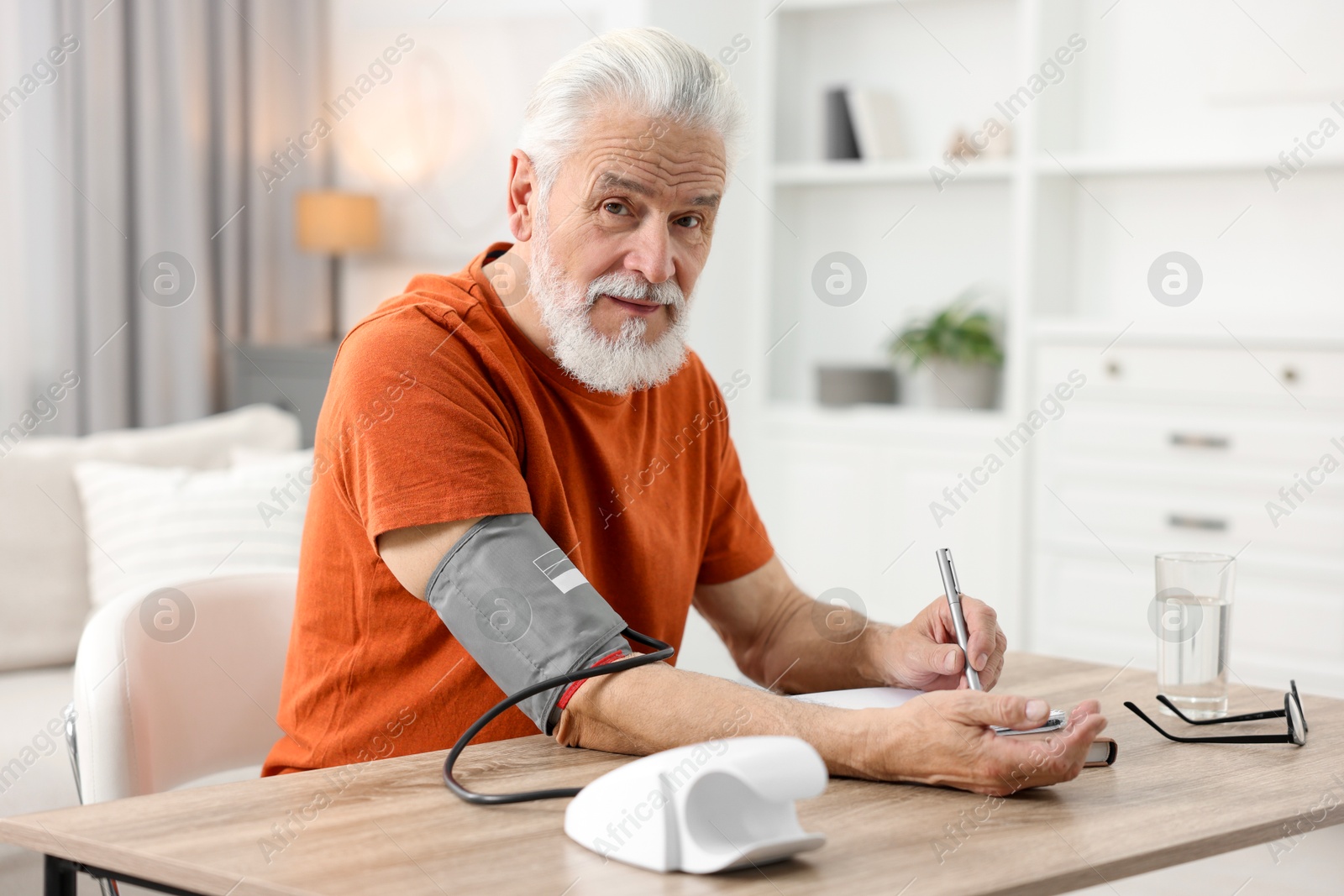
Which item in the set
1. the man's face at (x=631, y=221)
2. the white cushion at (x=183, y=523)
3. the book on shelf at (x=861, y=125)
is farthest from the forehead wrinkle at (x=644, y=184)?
the book on shelf at (x=861, y=125)

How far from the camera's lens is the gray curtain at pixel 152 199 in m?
3.75

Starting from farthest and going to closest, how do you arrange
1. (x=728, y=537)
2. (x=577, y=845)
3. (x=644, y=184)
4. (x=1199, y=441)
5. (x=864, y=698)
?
(x=1199, y=441), (x=728, y=537), (x=644, y=184), (x=864, y=698), (x=577, y=845)

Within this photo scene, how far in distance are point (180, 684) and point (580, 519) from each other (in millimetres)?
458

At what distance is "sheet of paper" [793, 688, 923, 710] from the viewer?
1.18 m

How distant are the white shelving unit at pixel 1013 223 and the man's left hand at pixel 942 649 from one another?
220 centimetres

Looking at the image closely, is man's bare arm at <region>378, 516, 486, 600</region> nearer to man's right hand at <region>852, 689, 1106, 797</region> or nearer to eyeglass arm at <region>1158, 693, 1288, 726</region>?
man's right hand at <region>852, 689, 1106, 797</region>

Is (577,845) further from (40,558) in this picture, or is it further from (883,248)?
(883,248)

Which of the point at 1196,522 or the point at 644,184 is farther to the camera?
the point at 1196,522

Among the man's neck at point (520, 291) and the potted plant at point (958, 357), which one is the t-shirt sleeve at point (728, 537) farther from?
the potted plant at point (958, 357)

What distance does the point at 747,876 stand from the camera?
832mm

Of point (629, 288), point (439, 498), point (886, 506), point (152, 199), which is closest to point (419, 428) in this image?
point (439, 498)

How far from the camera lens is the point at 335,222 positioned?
4297 mm

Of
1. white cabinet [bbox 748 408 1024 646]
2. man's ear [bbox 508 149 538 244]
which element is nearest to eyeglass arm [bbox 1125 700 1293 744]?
man's ear [bbox 508 149 538 244]

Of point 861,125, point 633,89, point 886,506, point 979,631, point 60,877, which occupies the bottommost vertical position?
point 886,506
